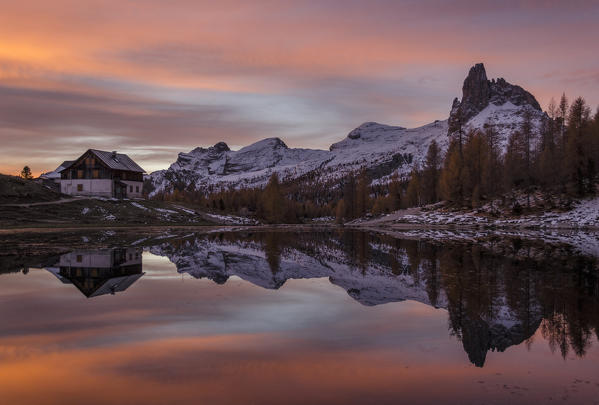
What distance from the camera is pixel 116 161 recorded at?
109000 mm

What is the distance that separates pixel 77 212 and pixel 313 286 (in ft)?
233

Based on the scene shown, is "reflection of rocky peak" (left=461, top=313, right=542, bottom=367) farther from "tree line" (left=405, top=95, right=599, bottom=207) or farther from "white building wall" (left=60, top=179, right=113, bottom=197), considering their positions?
"white building wall" (left=60, top=179, right=113, bottom=197)

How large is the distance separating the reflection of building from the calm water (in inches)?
10.2

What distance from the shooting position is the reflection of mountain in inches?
514

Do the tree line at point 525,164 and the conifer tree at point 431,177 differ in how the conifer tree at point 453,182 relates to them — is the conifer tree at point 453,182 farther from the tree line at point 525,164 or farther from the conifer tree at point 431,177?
the conifer tree at point 431,177

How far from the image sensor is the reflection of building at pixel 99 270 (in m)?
20.0

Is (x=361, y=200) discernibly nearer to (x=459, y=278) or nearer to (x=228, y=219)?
(x=228, y=219)

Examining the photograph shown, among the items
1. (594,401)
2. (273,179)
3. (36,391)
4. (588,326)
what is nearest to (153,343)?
(36,391)

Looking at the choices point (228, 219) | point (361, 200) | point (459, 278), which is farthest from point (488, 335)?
point (361, 200)

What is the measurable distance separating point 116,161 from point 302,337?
107 m

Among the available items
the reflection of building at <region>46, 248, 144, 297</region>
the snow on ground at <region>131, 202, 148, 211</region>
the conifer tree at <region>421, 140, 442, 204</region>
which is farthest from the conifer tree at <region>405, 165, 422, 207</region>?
the reflection of building at <region>46, 248, 144, 297</region>

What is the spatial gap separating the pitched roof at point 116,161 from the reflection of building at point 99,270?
75568mm

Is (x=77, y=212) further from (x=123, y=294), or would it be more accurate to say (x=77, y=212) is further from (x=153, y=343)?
(x=153, y=343)

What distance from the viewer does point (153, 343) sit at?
37.1ft
